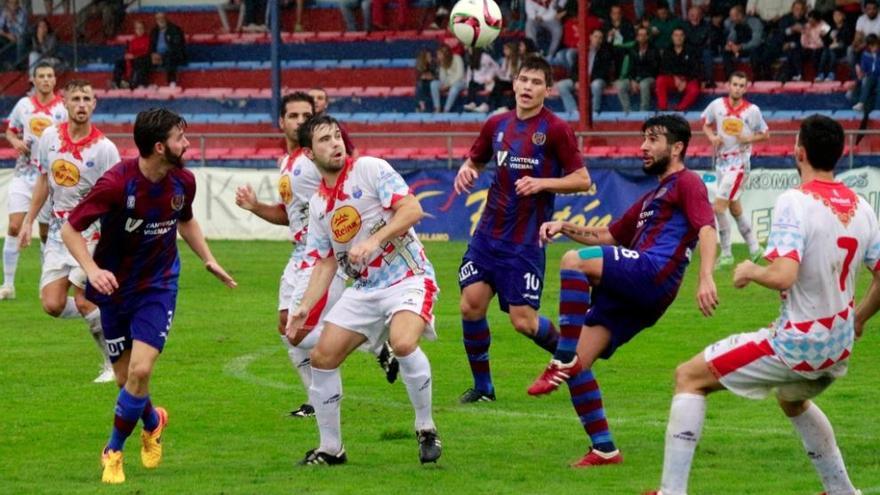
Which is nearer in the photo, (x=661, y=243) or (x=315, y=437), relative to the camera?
(x=661, y=243)

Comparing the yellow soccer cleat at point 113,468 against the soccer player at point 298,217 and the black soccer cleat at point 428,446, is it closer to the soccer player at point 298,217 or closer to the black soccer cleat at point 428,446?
the black soccer cleat at point 428,446

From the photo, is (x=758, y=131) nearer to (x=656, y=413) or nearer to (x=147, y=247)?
(x=656, y=413)

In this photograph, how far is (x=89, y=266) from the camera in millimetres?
9031

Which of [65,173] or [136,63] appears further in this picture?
[136,63]

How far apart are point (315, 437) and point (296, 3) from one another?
25.7m

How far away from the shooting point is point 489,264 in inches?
450

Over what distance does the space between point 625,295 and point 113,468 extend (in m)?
2.99

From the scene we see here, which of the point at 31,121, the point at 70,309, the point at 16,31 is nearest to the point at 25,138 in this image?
the point at 31,121

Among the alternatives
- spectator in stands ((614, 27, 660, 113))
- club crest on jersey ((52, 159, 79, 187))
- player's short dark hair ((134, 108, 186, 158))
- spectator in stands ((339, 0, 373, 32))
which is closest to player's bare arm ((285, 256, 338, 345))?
player's short dark hair ((134, 108, 186, 158))

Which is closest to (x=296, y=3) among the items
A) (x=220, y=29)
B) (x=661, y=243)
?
(x=220, y=29)

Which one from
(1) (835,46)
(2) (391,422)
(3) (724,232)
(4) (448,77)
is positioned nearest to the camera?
(2) (391,422)

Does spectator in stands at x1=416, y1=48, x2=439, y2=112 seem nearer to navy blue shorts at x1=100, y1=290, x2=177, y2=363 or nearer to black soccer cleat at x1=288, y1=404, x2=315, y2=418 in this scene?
black soccer cleat at x1=288, y1=404, x2=315, y2=418

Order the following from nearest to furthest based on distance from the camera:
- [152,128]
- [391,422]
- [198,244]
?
1. [152,128]
2. [198,244]
3. [391,422]

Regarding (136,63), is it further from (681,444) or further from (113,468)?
(681,444)
